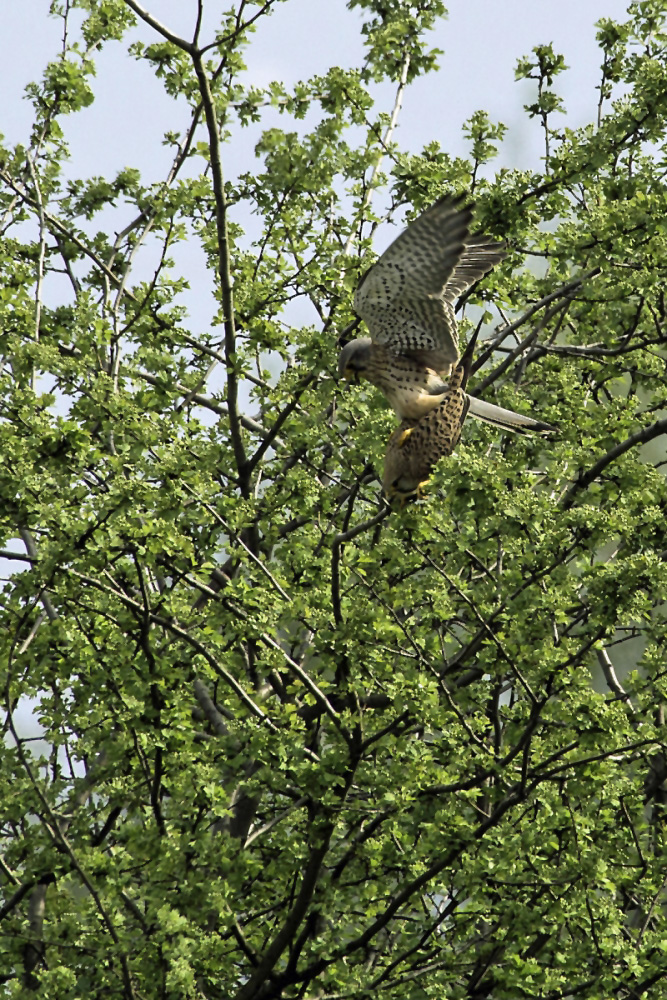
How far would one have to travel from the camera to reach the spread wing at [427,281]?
6.71 meters

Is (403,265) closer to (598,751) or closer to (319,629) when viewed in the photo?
(319,629)

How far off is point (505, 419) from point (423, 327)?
0.80 metres

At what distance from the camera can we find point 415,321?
24.1 ft

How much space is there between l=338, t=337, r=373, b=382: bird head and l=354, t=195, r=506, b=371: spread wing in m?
0.08

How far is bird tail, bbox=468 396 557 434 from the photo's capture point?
25.0 ft

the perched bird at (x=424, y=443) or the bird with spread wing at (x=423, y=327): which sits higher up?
the bird with spread wing at (x=423, y=327)

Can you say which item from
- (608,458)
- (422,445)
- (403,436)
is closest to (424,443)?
(422,445)

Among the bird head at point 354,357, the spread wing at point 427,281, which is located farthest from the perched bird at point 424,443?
the bird head at point 354,357

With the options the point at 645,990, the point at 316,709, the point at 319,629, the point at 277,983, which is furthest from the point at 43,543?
the point at 645,990

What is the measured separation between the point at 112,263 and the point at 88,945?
4395 millimetres

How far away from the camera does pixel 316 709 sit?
25.5ft

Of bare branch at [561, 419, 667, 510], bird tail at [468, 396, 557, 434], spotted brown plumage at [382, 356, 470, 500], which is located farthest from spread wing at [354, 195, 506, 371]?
bare branch at [561, 419, 667, 510]

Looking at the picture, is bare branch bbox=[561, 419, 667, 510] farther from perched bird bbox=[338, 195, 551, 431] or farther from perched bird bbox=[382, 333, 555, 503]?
perched bird bbox=[382, 333, 555, 503]

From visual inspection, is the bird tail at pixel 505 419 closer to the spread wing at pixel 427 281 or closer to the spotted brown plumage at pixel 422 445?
the spread wing at pixel 427 281
